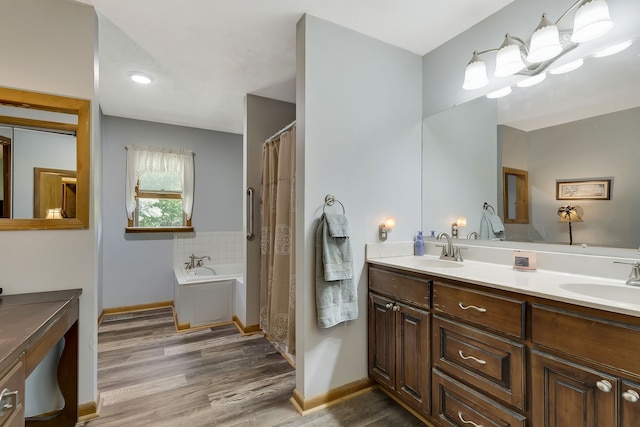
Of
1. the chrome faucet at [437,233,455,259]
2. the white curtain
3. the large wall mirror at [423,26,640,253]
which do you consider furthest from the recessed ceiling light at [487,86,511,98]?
the white curtain

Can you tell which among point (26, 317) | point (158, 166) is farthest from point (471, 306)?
point (158, 166)

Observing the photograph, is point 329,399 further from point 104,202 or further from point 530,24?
point 104,202

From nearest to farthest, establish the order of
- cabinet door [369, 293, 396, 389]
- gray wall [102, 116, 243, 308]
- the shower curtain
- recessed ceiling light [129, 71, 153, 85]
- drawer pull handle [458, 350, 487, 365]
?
drawer pull handle [458, 350, 487, 365], cabinet door [369, 293, 396, 389], the shower curtain, recessed ceiling light [129, 71, 153, 85], gray wall [102, 116, 243, 308]

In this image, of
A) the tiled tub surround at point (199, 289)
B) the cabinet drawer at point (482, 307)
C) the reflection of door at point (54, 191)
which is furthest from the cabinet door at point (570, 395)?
the tiled tub surround at point (199, 289)

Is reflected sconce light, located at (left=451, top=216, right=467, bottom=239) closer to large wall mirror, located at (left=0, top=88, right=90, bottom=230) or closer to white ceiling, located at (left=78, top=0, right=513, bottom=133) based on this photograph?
white ceiling, located at (left=78, top=0, right=513, bottom=133)

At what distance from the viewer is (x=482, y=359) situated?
1324 mm

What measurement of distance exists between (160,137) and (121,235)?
1378 millimetres

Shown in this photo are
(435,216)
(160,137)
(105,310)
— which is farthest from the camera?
(160,137)

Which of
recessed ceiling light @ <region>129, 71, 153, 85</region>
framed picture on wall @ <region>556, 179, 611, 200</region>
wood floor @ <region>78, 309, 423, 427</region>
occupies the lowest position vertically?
wood floor @ <region>78, 309, 423, 427</region>

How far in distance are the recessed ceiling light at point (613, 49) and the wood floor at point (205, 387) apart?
7.52 ft

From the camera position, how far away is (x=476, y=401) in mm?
1351

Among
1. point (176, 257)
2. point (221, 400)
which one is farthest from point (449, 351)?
point (176, 257)

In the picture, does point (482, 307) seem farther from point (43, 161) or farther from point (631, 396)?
point (43, 161)

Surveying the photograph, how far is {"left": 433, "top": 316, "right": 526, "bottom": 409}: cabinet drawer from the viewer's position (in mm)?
1196
